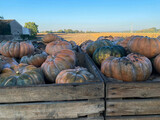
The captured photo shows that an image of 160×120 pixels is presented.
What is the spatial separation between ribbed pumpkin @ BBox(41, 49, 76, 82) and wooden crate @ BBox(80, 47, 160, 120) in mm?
965

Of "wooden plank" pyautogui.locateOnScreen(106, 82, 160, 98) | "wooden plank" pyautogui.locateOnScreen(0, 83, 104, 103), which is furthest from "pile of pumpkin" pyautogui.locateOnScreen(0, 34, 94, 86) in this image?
"wooden plank" pyautogui.locateOnScreen(106, 82, 160, 98)

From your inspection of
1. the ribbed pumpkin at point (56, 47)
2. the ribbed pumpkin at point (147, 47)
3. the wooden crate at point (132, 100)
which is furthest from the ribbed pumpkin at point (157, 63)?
the ribbed pumpkin at point (56, 47)

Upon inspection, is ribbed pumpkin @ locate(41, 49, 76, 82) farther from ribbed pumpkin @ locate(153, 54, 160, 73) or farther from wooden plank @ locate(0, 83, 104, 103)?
ribbed pumpkin @ locate(153, 54, 160, 73)

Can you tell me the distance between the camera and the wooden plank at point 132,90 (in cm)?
148

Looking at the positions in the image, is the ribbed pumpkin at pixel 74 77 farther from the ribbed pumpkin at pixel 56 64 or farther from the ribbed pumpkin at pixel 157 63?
the ribbed pumpkin at pixel 157 63

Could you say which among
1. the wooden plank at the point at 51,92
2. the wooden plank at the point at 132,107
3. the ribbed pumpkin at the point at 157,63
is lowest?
the wooden plank at the point at 132,107

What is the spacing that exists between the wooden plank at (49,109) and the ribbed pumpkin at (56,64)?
760 millimetres

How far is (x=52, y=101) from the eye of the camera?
59.4 inches

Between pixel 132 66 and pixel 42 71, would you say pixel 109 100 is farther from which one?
pixel 42 71

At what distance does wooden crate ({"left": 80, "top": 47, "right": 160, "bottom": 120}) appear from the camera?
1484mm

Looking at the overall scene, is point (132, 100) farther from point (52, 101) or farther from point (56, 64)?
point (56, 64)

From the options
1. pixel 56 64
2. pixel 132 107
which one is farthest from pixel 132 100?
pixel 56 64

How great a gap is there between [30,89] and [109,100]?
0.85 metres

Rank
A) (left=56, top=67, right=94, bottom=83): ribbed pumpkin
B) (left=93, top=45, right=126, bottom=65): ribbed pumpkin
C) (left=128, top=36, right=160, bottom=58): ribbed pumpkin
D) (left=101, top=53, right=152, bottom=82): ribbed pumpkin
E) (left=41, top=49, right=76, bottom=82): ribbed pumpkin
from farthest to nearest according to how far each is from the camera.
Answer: (left=93, top=45, right=126, bottom=65): ribbed pumpkin → (left=128, top=36, right=160, bottom=58): ribbed pumpkin → (left=41, top=49, right=76, bottom=82): ribbed pumpkin → (left=101, top=53, right=152, bottom=82): ribbed pumpkin → (left=56, top=67, right=94, bottom=83): ribbed pumpkin
